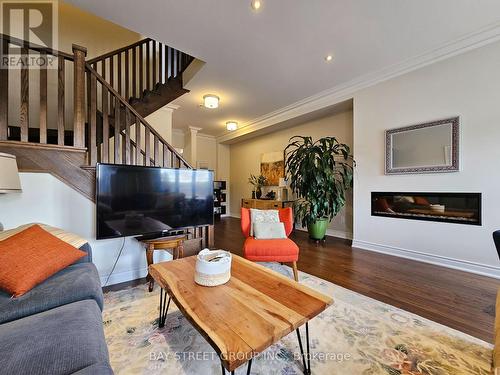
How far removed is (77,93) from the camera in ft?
7.02

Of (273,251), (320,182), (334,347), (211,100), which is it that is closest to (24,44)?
(211,100)

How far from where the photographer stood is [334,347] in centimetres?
138

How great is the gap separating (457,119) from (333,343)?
3.10m

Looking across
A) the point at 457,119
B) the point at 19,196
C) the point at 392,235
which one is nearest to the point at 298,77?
the point at 457,119

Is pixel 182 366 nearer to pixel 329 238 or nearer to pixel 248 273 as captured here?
pixel 248 273

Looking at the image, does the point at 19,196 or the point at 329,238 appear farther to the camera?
the point at 329,238

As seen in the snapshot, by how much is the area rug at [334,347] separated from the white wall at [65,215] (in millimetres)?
642

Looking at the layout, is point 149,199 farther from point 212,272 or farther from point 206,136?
point 206,136

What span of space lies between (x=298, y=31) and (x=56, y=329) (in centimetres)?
328

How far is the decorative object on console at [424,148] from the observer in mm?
2730

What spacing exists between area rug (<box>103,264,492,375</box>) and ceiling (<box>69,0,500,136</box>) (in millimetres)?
2921

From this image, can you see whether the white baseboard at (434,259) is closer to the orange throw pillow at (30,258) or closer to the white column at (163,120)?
the orange throw pillow at (30,258)

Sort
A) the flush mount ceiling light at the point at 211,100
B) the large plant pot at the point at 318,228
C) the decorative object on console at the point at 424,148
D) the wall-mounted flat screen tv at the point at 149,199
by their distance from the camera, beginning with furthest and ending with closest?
the flush mount ceiling light at the point at 211,100 < the large plant pot at the point at 318,228 < the decorative object on console at the point at 424,148 < the wall-mounted flat screen tv at the point at 149,199

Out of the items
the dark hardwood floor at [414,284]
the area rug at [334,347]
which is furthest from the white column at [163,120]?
the area rug at [334,347]
